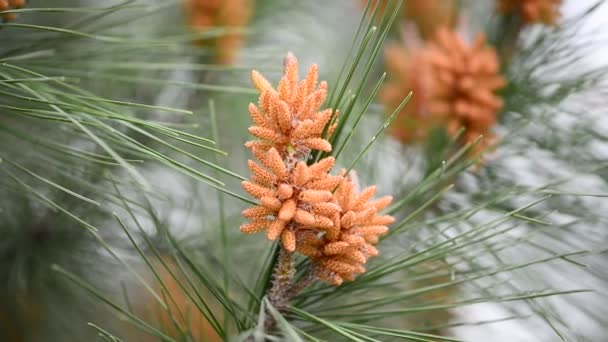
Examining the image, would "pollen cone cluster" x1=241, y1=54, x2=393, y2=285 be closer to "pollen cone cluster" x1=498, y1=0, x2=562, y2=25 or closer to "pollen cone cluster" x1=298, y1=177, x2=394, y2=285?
"pollen cone cluster" x1=298, y1=177, x2=394, y2=285

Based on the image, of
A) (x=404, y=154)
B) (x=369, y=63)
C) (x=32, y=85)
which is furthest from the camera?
(x=404, y=154)

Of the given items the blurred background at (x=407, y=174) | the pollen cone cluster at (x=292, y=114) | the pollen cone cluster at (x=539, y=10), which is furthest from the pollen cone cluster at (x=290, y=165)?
the pollen cone cluster at (x=539, y=10)

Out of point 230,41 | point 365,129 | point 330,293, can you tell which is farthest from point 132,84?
point 330,293

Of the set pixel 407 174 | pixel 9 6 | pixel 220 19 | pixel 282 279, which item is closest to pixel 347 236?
pixel 282 279

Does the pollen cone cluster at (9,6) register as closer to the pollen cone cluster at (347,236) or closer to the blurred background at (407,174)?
the blurred background at (407,174)

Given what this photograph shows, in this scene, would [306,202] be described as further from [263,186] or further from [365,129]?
[365,129]
